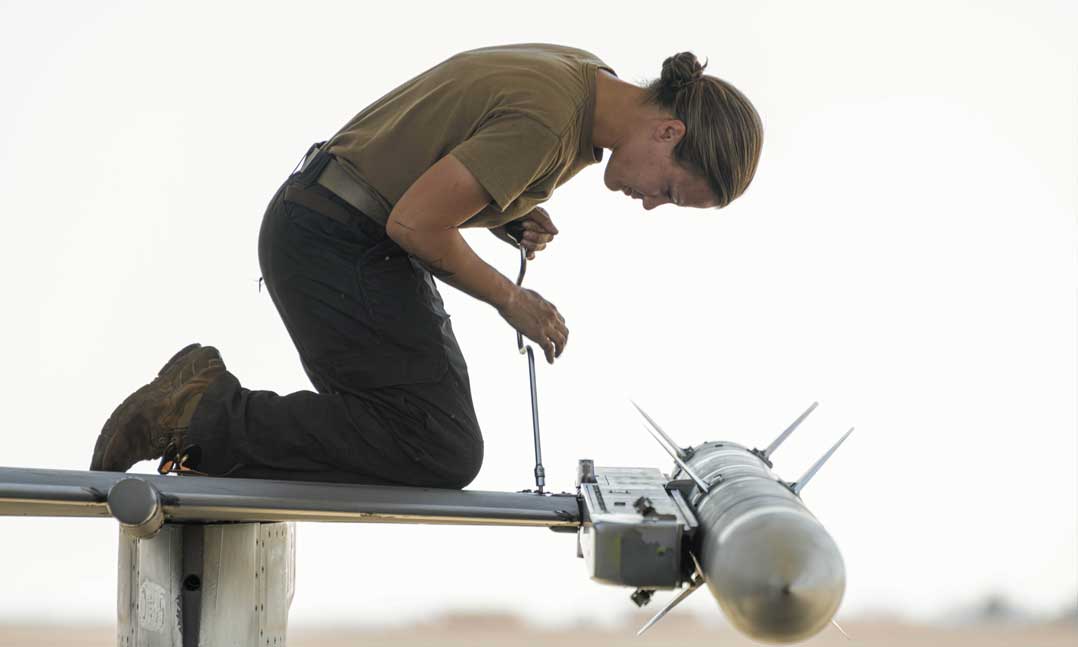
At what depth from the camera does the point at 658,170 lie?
9.57 feet

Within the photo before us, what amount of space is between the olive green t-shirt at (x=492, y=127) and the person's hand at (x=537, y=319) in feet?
0.77

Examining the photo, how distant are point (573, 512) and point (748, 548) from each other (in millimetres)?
609

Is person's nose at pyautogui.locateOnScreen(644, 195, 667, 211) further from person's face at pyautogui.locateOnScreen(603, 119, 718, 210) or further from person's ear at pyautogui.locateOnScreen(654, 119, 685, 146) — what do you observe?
person's ear at pyautogui.locateOnScreen(654, 119, 685, 146)

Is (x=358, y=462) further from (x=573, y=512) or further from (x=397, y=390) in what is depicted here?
(x=573, y=512)

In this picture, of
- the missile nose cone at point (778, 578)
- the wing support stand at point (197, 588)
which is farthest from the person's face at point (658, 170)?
the wing support stand at point (197, 588)

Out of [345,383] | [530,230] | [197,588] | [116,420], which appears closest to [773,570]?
[345,383]

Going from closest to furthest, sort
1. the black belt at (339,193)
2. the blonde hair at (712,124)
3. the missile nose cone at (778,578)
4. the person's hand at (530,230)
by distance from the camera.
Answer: the missile nose cone at (778,578) → the blonde hair at (712,124) → the black belt at (339,193) → the person's hand at (530,230)

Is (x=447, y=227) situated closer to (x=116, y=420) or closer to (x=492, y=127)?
(x=492, y=127)

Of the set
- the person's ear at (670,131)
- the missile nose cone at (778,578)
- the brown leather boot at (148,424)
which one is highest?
the person's ear at (670,131)

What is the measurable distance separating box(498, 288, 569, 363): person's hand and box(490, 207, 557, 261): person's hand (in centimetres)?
47

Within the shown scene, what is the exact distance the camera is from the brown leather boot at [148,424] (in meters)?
3.02

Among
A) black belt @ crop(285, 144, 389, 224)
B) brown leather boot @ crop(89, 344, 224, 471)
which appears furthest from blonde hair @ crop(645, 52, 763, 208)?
brown leather boot @ crop(89, 344, 224, 471)

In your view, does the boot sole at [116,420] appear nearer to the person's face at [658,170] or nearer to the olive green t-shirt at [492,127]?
the olive green t-shirt at [492,127]

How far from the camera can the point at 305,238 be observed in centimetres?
302
